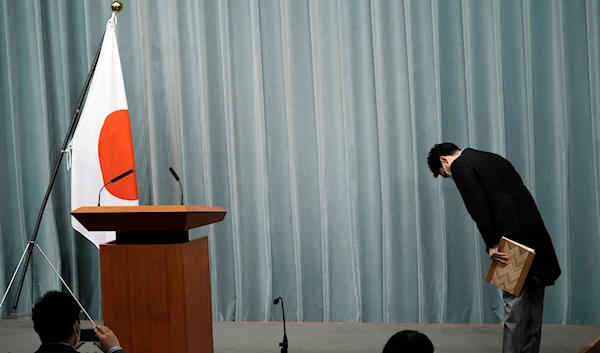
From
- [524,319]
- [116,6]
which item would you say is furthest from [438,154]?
Result: [116,6]

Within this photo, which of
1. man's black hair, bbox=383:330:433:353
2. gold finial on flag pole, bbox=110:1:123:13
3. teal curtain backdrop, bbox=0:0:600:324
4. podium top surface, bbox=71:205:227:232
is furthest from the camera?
gold finial on flag pole, bbox=110:1:123:13

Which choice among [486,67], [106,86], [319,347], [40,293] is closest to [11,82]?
[106,86]

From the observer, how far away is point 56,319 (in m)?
1.86

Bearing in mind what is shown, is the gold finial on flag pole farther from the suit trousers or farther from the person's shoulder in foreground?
the suit trousers

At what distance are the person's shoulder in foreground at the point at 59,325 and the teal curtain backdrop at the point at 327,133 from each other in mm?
2717

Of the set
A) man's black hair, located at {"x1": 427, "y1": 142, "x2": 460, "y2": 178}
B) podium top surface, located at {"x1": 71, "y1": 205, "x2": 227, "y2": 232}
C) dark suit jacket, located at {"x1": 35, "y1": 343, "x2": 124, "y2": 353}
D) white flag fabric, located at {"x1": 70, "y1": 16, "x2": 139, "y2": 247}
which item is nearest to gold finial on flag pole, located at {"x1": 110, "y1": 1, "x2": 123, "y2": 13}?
white flag fabric, located at {"x1": 70, "y1": 16, "x2": 139, "y2": 247}

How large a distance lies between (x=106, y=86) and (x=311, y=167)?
5.08ft

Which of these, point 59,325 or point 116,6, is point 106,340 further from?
point 116,6

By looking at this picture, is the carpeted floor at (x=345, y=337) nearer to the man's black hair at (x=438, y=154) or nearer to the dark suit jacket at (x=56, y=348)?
the man's black hair at (x=438, y=154)

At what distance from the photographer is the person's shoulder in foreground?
1.86 meters

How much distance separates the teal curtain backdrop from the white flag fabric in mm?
420

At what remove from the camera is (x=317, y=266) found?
4609 mm

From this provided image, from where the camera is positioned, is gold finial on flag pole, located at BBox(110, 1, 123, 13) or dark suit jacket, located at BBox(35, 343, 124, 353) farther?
gold finial on flag pole, located at BBox(110, 1, 123, 13)

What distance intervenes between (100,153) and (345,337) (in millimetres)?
2073
